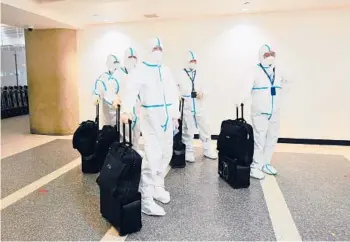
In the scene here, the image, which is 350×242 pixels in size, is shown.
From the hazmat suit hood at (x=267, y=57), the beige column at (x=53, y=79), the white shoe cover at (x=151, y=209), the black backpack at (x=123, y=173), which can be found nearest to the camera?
the black backpack at (x=123, y=173)

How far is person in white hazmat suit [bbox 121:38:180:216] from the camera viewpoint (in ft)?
8.35

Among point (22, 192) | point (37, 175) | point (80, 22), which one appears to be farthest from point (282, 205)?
point (80, 22)

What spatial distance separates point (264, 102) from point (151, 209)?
71.6 inches

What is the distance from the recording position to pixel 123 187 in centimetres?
212

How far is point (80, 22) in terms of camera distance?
18.3 ft

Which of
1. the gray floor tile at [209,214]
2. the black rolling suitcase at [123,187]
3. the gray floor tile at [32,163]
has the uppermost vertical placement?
the black rolling suitcase at [123,187]

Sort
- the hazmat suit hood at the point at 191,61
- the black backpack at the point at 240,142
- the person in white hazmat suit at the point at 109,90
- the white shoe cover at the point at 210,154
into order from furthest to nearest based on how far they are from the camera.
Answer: the white shoe cover at the point at 210,154, the hazmat suit hood at the point at 191,61, the person in white hazmat suit at the point at 109,90, the black backpack at the point at 240,142

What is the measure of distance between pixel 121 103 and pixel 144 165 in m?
0.60

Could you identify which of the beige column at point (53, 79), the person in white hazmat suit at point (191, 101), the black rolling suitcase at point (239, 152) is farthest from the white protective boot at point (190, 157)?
the beige column at point (53, 79)

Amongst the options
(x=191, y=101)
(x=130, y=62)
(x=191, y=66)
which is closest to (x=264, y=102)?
(x=191, y=101)

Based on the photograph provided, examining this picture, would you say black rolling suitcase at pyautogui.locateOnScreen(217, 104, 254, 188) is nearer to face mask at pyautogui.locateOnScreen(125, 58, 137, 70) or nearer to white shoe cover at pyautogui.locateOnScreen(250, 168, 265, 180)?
white shoe cover at pyautogui.locateOnScreen(250, 168, 265, 180)

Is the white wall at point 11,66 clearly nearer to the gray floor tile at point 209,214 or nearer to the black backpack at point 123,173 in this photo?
the gray floor tile at point 209,214

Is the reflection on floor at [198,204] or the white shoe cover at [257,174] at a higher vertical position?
the white shoe cover at [257,174]

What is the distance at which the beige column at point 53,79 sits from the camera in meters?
5.80
